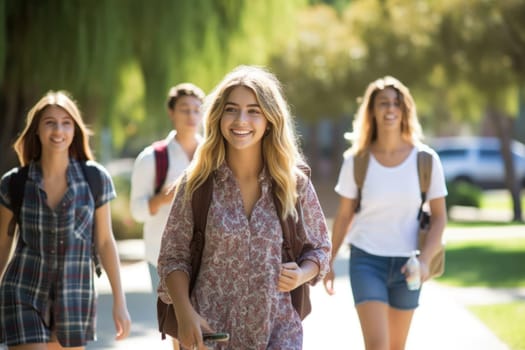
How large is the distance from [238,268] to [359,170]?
2755mm

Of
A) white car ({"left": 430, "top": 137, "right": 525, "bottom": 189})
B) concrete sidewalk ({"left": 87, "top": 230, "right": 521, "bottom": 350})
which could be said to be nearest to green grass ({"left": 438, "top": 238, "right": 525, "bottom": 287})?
concrete sidewalk ({"left": 87, "top": 230, "right": 521, "bottom": 350})

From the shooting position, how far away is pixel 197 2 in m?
15.1

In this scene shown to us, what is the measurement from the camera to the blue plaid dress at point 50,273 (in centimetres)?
544

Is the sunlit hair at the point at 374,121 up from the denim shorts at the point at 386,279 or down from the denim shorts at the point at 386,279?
up

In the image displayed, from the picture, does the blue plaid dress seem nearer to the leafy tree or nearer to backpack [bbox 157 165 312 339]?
backpack [bbox 157 165 312 339]

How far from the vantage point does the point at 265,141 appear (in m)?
4.20

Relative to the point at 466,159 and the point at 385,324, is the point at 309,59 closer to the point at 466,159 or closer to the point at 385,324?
the point at 466,159

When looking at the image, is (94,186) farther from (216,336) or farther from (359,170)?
(216,336)

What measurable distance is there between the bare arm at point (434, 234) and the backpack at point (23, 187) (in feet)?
6.31

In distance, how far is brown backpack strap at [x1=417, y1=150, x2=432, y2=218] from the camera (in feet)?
21.4

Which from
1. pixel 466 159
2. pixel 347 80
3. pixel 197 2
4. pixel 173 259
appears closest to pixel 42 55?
pixel 197 2

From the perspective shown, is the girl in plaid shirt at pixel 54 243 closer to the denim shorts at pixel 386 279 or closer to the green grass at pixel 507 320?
the denim shorts at pixel 386 279

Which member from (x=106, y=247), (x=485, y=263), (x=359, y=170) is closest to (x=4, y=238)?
(x=106, y=247)

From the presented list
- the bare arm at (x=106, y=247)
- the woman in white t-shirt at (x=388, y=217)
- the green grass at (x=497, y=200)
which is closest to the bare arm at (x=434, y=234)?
the woman in white t-shirt at (x=388, y=217)
